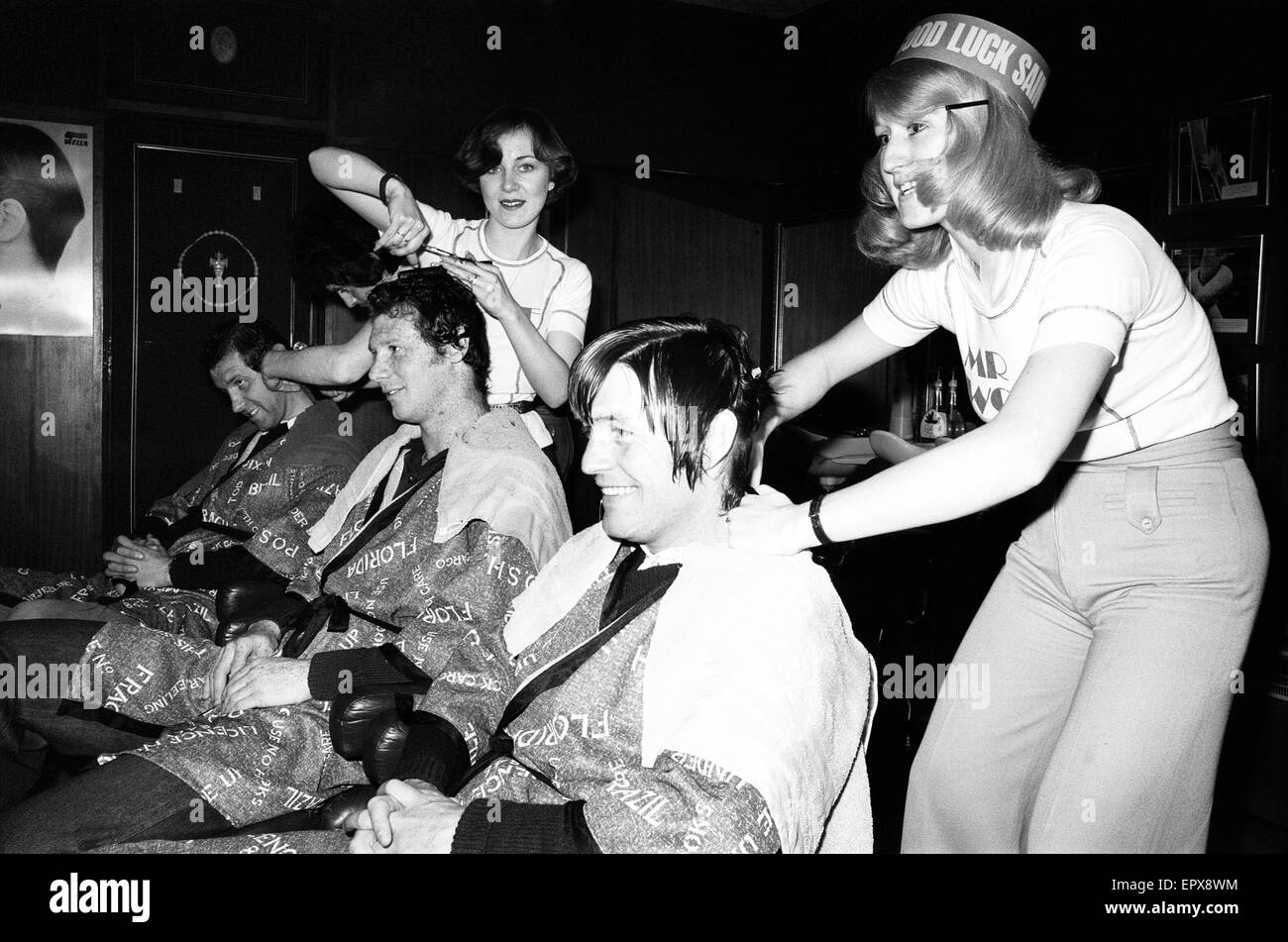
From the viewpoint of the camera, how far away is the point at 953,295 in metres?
1.67

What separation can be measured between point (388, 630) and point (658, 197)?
12.8 feet

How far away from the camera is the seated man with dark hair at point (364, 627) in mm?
1573

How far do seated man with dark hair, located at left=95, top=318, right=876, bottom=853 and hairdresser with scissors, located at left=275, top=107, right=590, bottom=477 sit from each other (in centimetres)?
79

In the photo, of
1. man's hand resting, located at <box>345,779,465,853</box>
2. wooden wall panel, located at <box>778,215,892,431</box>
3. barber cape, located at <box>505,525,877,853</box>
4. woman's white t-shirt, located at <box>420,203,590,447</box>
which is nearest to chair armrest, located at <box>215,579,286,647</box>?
woman's white t-shirt, located at <box>420,203,590,447</box>

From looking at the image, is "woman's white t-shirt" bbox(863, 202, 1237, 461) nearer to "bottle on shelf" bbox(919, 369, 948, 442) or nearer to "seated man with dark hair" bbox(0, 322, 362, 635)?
"seated man with dark hair" bbox(0, 322, 362, 635)

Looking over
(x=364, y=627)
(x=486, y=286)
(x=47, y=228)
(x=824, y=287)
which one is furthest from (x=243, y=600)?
(x=824, y=287)

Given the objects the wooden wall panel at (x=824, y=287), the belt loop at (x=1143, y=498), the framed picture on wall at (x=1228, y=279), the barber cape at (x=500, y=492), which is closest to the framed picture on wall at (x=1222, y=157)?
the framed picture on wall at (x=1228, y=279)

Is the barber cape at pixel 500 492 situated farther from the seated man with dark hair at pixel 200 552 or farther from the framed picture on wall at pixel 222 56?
the framed picture on wall at pixel 222 56

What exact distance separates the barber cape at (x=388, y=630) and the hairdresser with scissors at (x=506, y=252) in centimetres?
23

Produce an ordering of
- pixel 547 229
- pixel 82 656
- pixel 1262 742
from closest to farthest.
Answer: pixel 82 656
pixel 1262 742
pixel 547 229

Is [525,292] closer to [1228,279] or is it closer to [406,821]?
[406,821]

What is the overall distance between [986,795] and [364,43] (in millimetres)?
4215
